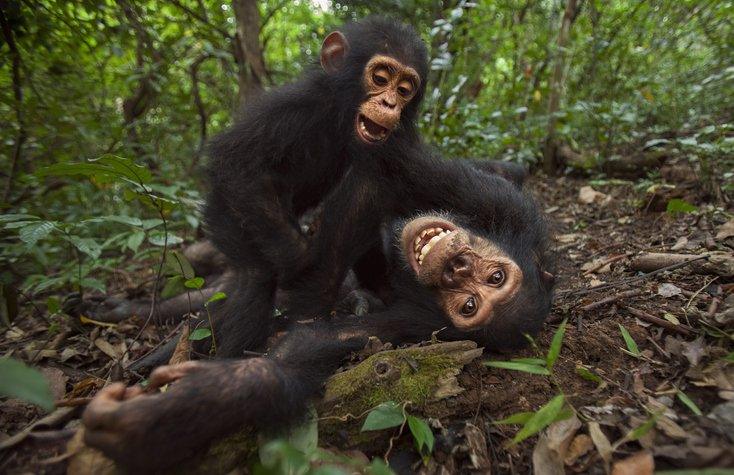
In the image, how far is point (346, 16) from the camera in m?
8.98

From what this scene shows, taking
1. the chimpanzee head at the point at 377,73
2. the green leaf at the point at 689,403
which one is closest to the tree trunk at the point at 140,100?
Result: the chimpanzee head at the point at 377,73

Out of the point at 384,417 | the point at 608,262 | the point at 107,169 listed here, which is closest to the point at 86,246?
the point at 107,169

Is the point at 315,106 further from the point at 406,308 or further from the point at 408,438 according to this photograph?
the point at 408,438

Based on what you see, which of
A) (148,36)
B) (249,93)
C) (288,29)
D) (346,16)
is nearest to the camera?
(148,36)

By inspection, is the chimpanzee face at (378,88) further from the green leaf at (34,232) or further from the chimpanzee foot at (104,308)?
the chimpanzee foot at (104,308)

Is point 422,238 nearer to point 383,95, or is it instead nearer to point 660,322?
point 383,95

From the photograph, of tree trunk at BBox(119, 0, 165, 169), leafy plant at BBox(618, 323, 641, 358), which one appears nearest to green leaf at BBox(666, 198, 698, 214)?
leafy plant at BBox(618, 323, 641, 358)

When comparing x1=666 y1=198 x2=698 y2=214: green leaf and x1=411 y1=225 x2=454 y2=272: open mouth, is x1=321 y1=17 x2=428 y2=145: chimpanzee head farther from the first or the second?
x1=666 y1=198 x2=698 y2=214: green leaf

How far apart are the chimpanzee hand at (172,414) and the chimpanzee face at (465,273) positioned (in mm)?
1495

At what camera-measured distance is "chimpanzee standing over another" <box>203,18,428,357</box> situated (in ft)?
12.5

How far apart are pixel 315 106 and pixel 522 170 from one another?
309 centimetres

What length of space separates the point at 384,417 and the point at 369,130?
267 cm

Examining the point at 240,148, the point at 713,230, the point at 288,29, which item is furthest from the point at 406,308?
the point at 288,29

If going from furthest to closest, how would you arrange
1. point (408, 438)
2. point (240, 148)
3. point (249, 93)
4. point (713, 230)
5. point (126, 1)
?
point (249, 93), point (126, 1), point (713, 230), point (240, 148), point (408, 438)
